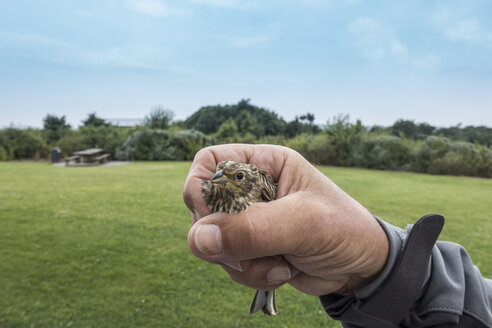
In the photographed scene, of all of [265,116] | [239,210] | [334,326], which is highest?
[265,116]

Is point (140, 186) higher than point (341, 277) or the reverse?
the reverse

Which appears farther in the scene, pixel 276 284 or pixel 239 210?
pixel 276 284

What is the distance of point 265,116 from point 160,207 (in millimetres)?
37599

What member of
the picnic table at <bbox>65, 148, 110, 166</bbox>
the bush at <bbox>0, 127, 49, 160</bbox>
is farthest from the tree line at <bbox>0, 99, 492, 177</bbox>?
the picnic table at <bbox>65, 148, 110, 166</bbox>

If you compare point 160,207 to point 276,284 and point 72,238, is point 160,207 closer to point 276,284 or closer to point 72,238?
point 72,238

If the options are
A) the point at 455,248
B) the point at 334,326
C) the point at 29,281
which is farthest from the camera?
the point at 29,281

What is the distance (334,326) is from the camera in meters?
4.59

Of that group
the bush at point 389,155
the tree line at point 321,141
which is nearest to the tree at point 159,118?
the tree line at point 321,141

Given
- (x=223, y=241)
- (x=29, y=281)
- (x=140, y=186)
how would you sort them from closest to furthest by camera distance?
(x=223, y=241) → (x=29, y=281) → (x=140, y=186)

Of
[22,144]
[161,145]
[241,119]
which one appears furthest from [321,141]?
[22,144]

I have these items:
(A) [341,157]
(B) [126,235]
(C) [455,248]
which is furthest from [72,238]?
(A) [341,157]

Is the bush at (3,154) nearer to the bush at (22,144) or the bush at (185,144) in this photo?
the bush at (22,144)

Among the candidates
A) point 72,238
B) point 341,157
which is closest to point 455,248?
point 72,238

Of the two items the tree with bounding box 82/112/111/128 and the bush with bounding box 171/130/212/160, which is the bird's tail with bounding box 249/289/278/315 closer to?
the bush with bounding box 171/130/212/160
